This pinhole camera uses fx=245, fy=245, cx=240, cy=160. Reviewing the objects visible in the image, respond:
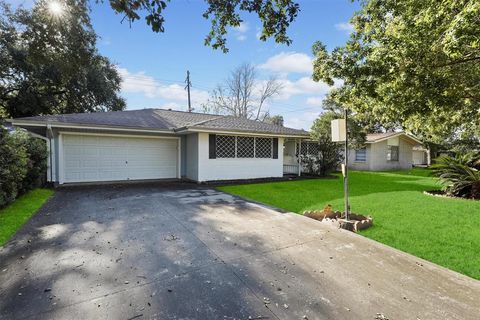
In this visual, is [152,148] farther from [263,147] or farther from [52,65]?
[52,65]

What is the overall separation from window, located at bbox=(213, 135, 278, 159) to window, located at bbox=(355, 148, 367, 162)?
11353 millimetres

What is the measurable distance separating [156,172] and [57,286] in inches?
369

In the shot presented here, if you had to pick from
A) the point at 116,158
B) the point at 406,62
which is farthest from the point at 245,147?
the point at 406,62

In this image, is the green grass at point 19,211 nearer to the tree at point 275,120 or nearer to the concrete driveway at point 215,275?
the concrete driveway at point 215,275

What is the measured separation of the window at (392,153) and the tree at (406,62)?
583 inches

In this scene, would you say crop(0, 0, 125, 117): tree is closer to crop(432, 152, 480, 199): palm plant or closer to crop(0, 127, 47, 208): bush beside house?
crop(0, 127, 47, 208): bush beside house

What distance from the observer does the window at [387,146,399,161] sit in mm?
21219

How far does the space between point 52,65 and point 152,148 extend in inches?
374

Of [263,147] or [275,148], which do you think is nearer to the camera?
[263,147]

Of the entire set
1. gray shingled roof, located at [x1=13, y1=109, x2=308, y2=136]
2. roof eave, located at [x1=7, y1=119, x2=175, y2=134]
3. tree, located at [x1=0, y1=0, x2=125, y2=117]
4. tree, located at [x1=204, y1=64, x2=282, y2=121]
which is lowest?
roof eave, located at [x1=7, y1=119, x2=175, y2=134]

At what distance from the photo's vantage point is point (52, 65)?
586 inches

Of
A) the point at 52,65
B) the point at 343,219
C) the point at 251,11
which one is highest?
the point at 52,65

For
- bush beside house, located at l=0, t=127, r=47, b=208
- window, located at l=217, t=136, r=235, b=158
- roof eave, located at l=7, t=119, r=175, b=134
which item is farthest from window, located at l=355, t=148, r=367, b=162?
bush beside house, located at l=0, t=127, r=47, b=208

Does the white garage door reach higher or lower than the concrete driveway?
higher
